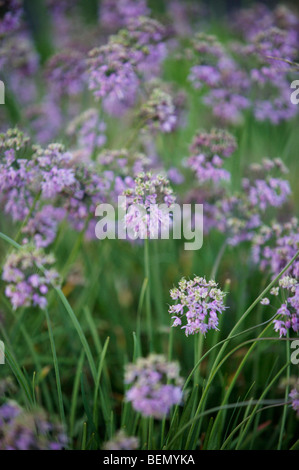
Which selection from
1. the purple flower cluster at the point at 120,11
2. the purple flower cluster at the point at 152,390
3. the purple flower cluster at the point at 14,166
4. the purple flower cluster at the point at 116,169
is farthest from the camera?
the purple flower cluster at the point at 120,11

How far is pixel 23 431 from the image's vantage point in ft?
4.15

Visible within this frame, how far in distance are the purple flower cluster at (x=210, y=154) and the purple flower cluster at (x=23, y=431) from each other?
5.10ft

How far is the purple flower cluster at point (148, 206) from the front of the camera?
5.36 feet

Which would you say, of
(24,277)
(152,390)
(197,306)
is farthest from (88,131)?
(152,390)

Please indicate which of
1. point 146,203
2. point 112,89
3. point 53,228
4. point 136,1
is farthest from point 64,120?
point 146,203

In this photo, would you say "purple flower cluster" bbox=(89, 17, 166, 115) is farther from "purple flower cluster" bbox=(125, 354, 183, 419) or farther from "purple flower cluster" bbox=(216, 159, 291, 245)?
"purple flower cluster" bbox=(125, 354, 183, 419)

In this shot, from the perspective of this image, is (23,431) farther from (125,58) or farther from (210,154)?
(125,58)

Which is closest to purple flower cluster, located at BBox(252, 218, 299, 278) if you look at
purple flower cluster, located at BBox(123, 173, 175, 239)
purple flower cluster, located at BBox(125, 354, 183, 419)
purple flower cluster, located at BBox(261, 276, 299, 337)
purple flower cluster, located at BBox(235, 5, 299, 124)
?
purple flower cluster, located at BBox(261, 276, 299, 337)

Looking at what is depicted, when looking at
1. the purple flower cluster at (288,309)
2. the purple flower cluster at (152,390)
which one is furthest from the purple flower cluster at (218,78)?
the purple flower cluster at (152,390)

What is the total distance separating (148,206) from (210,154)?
85 centimetres

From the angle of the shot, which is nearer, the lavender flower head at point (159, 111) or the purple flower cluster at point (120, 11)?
the lavender flower head at point (159, 111)

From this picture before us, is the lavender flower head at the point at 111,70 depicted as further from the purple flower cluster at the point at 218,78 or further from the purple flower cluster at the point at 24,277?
the purple flower cluster at the point at 24,277

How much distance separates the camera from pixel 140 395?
1225 mm
